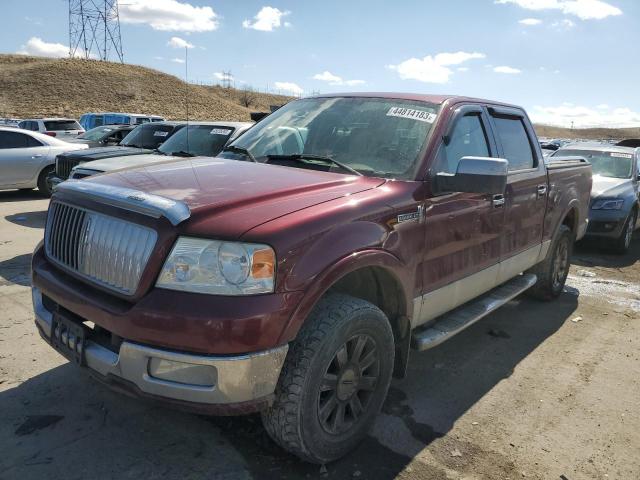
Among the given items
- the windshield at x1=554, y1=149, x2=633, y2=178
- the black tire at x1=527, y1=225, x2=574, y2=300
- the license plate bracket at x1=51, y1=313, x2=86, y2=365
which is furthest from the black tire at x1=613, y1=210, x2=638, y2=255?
the license plate bracket at x1=51, y1=313, x2=86, y2=365

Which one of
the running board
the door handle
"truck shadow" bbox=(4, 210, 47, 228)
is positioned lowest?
"truck shadow" bbox=(4, 210, 47, 228)

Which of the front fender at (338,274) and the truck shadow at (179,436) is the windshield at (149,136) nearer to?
the truck shadow at (179,436)

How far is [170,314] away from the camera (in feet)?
7.34

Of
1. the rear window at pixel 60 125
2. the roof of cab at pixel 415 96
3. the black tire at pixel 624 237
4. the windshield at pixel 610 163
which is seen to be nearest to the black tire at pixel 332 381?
the roof of cab at pixel 415 96

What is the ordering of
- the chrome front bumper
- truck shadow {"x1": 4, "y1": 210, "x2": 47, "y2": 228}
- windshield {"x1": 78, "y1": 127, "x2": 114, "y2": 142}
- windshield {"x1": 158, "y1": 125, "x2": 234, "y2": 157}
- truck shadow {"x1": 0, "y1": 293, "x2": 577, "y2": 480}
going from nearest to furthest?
the chrome front bumper, truck shadow {"x1": 0, "y1": 293, "x2": 577, "y2": 480}, windshield {"x1": 158, "y1": 125, "x2": 234, "y2": 157}, truck shadow {"x1": 4, "y1": 210, "x2": 47, "y2": 228}, windshield {"x1": 78, "y1": 127, "x2": 114, "y2": 142}

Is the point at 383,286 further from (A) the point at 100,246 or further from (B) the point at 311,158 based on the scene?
(A) the point at 100,246

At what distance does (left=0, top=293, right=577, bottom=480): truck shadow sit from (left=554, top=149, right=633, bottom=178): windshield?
695cm

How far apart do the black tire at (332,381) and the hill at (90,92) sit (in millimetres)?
47802

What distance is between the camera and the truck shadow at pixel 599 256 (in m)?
7.92

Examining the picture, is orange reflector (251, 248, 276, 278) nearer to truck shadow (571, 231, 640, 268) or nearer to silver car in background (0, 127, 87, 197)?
truck shadow (571, 231, 640, 268)

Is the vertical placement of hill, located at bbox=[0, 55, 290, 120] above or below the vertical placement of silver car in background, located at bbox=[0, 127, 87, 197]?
above

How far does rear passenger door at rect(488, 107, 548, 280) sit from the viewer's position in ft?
14.0

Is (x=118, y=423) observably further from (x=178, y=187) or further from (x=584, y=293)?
(x=584, y=293)

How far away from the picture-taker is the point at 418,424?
127 inches
